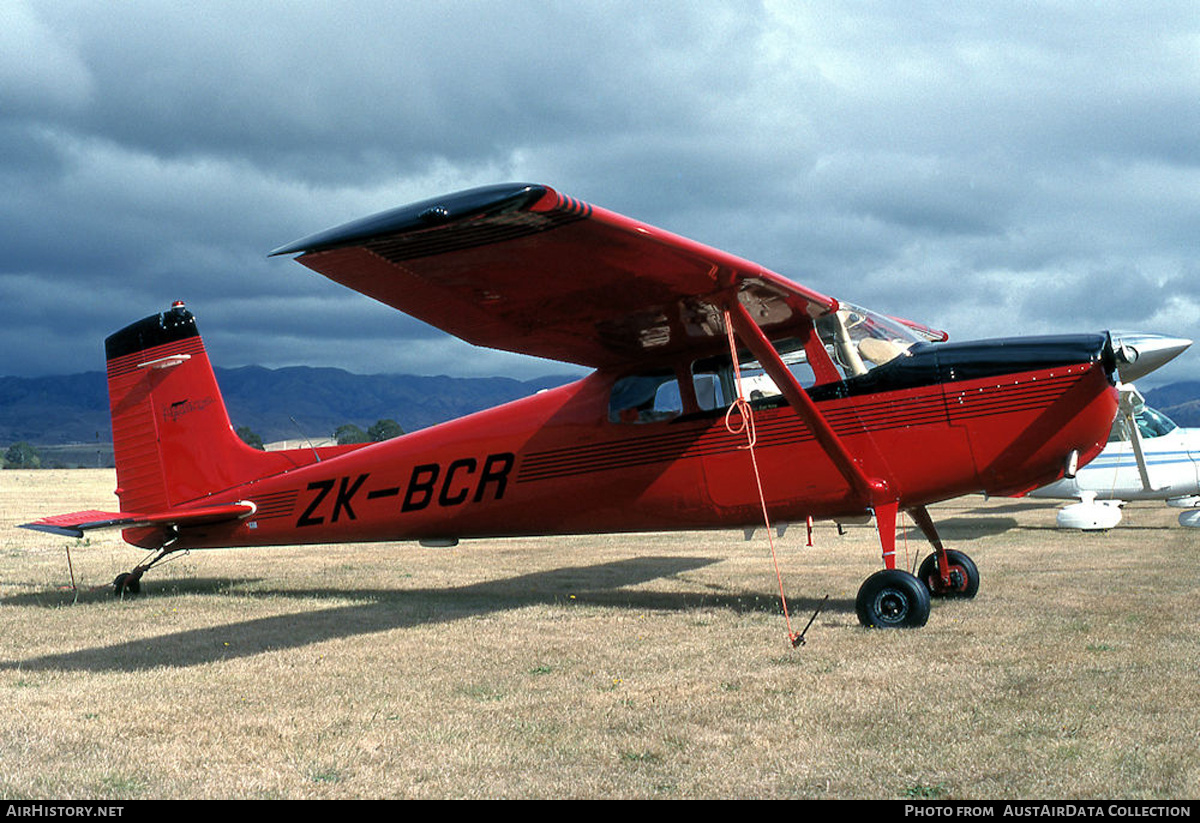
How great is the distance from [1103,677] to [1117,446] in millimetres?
15011

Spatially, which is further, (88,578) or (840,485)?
(88,578)

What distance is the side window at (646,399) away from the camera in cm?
830

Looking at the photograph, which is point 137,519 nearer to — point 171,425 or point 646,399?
point 171,425

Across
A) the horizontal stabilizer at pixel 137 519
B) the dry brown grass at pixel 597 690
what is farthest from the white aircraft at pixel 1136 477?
the horizontal stabilizer at pixel 137 519

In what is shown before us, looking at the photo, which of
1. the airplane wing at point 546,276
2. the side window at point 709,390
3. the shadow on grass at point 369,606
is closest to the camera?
the airplane wing at point 546,276

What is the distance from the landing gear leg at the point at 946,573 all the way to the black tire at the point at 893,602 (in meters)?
1.59

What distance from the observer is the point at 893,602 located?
719 centimetres

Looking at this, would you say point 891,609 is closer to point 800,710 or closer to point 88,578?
point 800,710

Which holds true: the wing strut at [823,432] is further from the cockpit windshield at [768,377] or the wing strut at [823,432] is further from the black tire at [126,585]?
the black tire at [126,585]

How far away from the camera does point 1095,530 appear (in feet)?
53.4

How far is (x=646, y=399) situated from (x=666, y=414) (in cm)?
23

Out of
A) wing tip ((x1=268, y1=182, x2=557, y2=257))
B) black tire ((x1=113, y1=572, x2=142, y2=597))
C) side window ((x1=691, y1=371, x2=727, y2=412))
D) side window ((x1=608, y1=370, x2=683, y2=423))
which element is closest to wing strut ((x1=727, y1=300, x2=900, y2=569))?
side window ((x1=691, y1=371, x2=727, y2=412))

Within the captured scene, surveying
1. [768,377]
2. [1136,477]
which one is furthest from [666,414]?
[1136,477]

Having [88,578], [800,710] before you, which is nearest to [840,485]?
[800,710]
